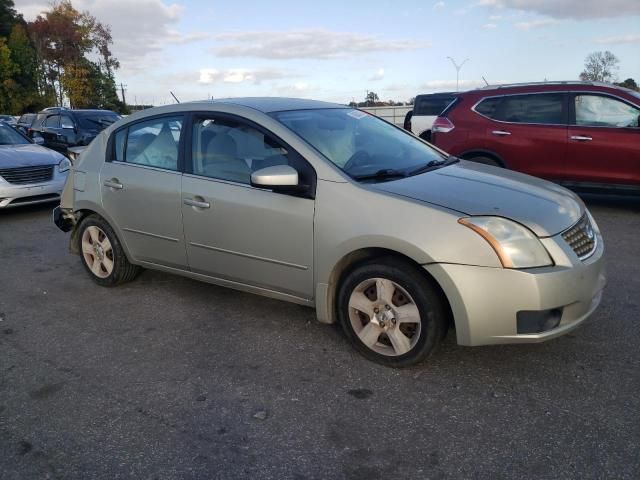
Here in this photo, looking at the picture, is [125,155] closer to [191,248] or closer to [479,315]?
[191,248]

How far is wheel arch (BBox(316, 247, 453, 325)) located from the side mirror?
22.2 inches

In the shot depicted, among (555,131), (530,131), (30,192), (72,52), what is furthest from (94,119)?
(72,52)

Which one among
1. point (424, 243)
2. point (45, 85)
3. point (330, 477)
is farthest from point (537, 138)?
point (45, 85)

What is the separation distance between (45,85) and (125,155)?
62073 millimetres

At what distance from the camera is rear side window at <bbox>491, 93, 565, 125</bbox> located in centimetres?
757

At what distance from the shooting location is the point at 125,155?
4586 millimetres

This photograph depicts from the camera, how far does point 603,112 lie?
7.30 metres

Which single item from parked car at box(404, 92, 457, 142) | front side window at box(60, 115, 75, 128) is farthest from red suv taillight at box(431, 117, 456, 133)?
front side window at box(60, 115, 75, 128)

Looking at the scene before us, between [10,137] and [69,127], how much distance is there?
4652mm

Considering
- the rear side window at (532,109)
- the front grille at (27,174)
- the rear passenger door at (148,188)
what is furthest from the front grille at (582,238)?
the front grille at (27,174)

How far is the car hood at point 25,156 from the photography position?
8.46 m

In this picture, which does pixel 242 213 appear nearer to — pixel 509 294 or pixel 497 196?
pixel 497 196

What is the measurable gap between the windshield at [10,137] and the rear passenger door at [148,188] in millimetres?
6211

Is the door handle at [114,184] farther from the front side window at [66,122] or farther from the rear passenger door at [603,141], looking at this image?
the front side window at [66,122]
